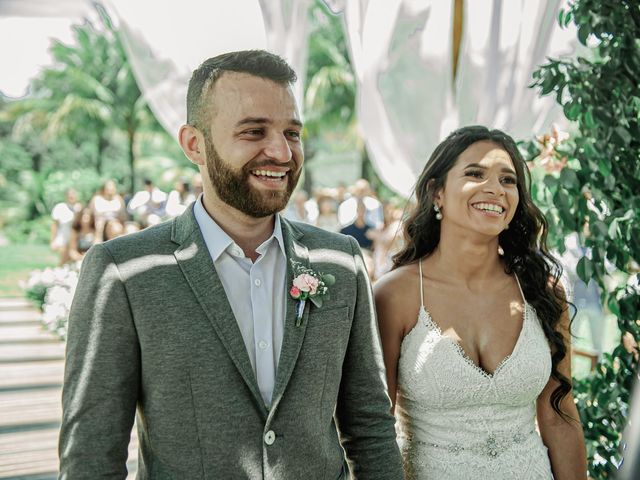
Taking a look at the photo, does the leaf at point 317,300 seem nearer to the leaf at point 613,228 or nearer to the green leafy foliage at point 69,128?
the leaf at point 613,228

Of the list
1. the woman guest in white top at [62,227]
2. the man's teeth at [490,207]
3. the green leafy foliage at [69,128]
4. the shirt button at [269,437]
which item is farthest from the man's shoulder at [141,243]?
the green leafy foliage at [69,128]

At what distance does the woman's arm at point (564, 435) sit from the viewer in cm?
239

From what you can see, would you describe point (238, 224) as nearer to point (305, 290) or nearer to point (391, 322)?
point (305, 290)

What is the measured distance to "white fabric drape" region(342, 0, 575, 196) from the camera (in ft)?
13.6

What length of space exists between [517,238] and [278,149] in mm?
1310

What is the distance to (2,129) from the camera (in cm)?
2930

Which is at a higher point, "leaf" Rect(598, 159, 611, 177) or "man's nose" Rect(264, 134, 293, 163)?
"man's nose" Rect(264, 134, 293, 163)

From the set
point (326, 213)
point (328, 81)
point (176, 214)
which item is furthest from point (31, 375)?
point (328, 81)

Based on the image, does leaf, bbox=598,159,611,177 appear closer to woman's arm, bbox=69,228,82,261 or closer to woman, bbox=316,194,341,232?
woman, bbox=316,194,341,232

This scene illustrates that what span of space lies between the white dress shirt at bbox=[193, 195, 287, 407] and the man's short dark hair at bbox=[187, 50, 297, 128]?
24 centimetres

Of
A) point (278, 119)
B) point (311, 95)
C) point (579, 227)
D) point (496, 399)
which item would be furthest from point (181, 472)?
point (311, 95)

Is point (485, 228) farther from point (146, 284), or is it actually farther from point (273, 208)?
point (146, 284)

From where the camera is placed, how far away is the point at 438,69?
4.39m

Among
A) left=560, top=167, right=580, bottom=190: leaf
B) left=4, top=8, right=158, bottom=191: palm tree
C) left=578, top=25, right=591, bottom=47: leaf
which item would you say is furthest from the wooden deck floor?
left=4, top=8, right=158, bottom=191: palm tree
